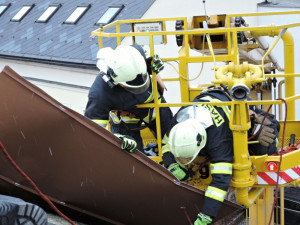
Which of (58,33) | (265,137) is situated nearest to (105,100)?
(265,137)

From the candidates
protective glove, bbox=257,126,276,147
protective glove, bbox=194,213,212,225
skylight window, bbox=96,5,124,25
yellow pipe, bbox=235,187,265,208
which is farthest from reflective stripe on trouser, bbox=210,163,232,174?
skylight window, bbox=96,5,124,25

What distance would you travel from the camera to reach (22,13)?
20.0 metres

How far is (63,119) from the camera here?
4375 mm

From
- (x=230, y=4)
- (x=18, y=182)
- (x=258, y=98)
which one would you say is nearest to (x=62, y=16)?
(x=230, y=4)

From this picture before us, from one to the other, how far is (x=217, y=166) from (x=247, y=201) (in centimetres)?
46

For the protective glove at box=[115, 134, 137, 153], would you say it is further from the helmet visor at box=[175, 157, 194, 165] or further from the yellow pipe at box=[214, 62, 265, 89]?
the yellow pipe at box=[214, 62, 265, 89]

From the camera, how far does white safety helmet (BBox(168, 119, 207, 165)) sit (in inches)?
184

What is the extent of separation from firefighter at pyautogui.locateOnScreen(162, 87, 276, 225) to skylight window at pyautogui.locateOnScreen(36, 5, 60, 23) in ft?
48.1

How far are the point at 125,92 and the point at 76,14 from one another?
13381 millimetres

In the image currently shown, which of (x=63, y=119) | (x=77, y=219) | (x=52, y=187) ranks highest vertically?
(x=63, y=119)

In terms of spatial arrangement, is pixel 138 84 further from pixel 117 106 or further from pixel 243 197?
pixel 243 197

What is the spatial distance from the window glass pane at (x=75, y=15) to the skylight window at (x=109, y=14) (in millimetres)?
1101

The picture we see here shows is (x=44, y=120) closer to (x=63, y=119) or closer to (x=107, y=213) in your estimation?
(x=63, y=119)

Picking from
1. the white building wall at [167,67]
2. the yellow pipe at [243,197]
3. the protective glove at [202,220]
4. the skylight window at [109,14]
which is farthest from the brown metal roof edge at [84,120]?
the skylight window at [109,14]
